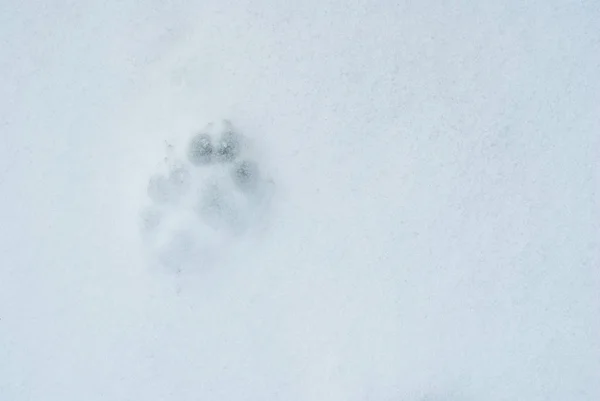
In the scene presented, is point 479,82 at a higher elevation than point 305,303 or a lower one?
higher

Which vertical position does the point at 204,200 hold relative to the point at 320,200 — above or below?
above

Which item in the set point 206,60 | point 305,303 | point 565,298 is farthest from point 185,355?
point 565,298

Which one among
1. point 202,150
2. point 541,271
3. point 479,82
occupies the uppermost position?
point 202,150

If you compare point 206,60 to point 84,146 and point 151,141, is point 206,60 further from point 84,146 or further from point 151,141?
point 84,146

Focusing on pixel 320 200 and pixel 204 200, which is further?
pixel 320 200
